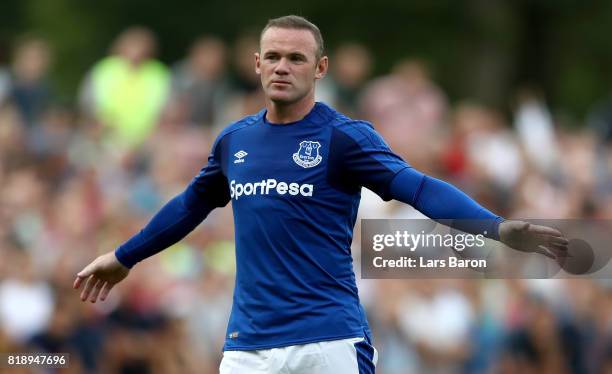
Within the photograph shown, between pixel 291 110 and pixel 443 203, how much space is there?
96 cm

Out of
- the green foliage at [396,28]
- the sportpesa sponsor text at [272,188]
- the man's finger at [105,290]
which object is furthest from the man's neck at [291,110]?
the green foliage at [396,28]

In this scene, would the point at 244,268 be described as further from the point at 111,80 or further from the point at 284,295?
the point at 111,80

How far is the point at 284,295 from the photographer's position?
7031 millimetres

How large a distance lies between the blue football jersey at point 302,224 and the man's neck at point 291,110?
1.5 inches

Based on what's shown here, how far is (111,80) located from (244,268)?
9.09m

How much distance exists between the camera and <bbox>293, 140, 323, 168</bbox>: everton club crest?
7.03 meters

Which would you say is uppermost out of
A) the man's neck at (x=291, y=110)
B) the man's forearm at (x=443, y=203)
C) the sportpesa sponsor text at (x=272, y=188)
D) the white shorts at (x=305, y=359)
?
the man's neck at (x=291, y=110)

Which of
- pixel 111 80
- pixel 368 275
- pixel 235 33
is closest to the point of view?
pixel 368 275

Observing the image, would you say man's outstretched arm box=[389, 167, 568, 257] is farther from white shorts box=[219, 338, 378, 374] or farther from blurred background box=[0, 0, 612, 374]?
blurred background box=[0, 0, 612, 374]

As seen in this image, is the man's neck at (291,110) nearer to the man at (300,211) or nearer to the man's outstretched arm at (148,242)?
the man at (300,211)

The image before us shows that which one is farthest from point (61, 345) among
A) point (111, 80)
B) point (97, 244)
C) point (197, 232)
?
point (111, 80)

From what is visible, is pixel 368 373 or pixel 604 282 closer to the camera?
pixel 368 373

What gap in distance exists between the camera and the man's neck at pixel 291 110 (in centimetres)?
718

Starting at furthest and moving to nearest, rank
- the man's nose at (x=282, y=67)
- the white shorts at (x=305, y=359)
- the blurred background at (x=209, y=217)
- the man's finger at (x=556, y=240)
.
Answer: the blurred background at (x=209, y=217) → the man's nose at (x=282, y=67) → the white shorts at (x=305, y=359) → the man's finger at (x=556, y=240)
